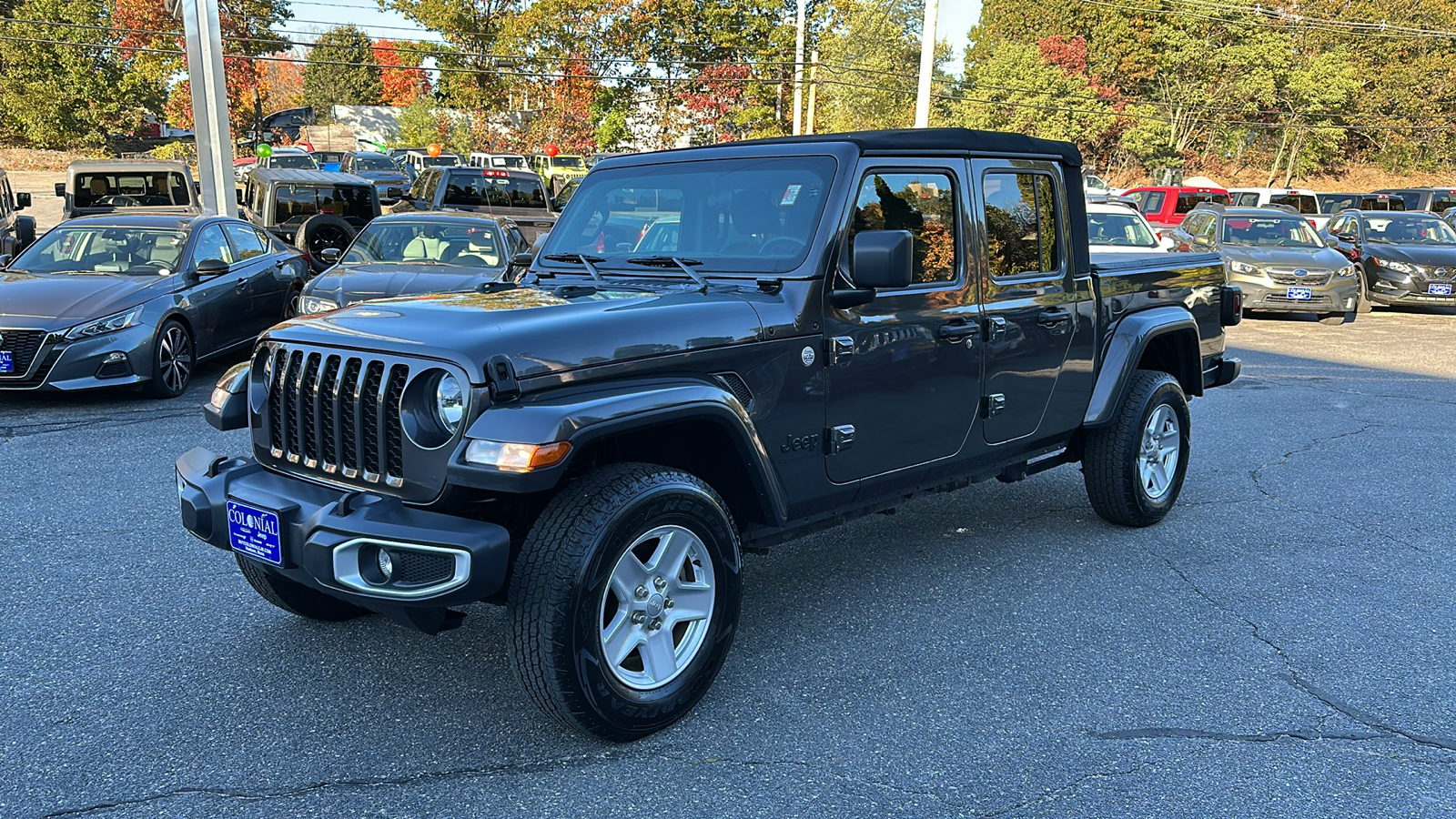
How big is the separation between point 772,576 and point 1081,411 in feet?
5.72

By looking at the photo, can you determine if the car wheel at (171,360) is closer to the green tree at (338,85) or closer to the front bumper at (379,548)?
the front bumper at (379,548)

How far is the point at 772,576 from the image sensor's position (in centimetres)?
492

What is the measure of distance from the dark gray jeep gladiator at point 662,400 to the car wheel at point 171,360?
5.33m

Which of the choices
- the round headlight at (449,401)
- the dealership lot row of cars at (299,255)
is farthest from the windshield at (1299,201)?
the round headlight at (449,401)

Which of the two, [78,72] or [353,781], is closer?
[353,781]

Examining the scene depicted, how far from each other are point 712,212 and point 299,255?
8.70 meters

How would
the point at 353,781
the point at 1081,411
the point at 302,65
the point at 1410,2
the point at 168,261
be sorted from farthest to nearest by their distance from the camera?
the point at 302,65 → the point at 1410,2 → the point at 168,261 → the point at 1081,411 → the point at 353,781

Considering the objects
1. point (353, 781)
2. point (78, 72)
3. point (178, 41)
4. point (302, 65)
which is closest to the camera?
point (353, 781)

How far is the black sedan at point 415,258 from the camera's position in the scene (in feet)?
31.6

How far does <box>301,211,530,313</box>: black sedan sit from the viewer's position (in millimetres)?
9617

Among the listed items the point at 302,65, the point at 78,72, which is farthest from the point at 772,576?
the point at 302,65

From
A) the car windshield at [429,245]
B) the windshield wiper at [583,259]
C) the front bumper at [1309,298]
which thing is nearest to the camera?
the windshield wiper at [583,259]

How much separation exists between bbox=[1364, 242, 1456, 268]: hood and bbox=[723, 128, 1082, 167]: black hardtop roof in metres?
15.3

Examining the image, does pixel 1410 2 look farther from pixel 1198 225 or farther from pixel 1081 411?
pixel 1081 411
